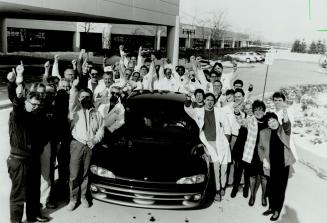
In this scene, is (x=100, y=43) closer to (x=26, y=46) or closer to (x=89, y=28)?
(x=89, y=28)

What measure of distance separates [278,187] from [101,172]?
2.36 meters

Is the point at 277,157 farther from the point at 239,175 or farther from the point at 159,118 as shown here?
the point at 159,118

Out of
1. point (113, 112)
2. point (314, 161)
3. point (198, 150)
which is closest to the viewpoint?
point (198, 150)

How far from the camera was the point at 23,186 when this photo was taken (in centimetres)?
414

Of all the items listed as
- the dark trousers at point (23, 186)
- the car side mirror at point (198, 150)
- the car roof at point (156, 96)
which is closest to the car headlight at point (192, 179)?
the car side mirror at point (198, 150)

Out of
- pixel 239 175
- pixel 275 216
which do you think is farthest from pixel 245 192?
pixel 275 216

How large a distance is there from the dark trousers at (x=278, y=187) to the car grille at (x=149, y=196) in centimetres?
103

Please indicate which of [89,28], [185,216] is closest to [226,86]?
[185,216]

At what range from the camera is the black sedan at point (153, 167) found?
4523mm

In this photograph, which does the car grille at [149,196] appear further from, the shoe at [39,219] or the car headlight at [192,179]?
the shoe at [39,219]

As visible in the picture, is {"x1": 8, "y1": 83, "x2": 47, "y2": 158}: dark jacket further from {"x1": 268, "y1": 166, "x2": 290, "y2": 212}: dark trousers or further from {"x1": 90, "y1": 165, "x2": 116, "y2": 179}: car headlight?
{"x1": 268, "y1": 166, "x2": 290, "y2": 212}: dark trousers

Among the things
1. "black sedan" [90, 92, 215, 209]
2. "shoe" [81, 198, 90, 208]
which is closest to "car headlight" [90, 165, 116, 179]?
"black sedan" [90, 92, 215, 209]

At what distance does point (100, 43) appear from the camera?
188 feet

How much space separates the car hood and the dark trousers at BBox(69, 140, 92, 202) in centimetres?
14
